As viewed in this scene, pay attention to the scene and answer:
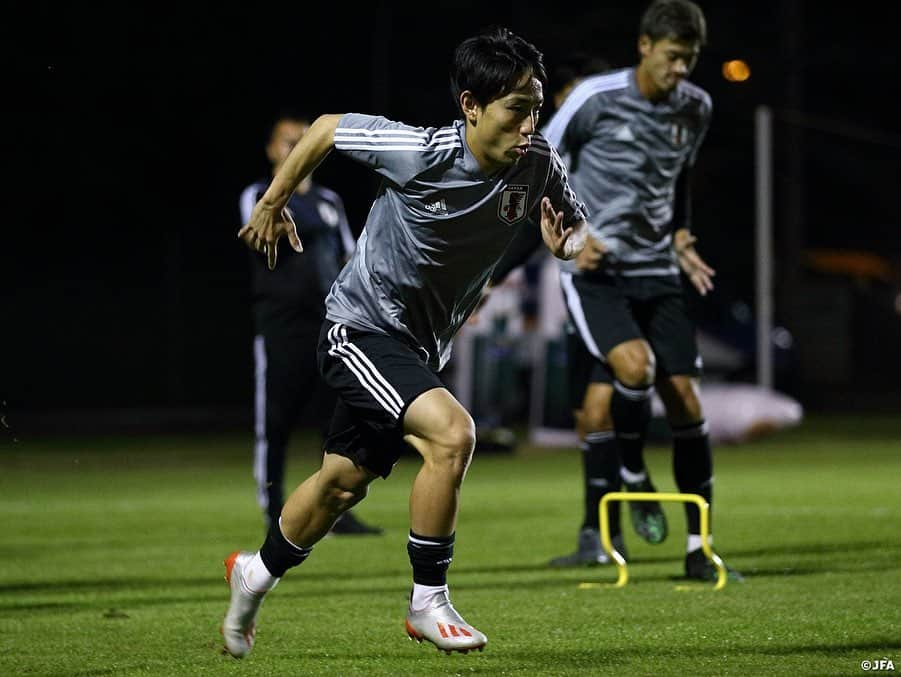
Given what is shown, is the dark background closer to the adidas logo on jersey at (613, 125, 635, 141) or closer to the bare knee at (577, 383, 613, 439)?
the bare knee at (577, 383, 613, 439)

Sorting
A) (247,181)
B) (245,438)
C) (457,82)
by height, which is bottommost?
(245,438)

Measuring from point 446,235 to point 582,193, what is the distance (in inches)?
108

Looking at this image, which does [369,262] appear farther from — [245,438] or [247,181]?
[247,181]

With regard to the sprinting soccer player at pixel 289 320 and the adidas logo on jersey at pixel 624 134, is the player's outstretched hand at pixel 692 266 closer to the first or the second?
the adidas logo on jersey at pixel 624 134

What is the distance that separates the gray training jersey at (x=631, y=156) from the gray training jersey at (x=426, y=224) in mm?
2261

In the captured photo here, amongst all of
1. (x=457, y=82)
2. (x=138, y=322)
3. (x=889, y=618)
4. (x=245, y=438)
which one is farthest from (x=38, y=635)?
(x=138, y=322)

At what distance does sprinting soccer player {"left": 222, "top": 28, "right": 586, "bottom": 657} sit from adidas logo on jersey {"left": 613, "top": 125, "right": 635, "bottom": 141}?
2.32m

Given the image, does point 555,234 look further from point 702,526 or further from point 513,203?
point 702,526

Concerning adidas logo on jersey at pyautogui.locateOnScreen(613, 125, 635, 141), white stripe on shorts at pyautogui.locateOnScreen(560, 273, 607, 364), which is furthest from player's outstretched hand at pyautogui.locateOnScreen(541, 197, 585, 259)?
adidas logo on jersey at pyautogui.locateOnScreen(613, 125, 635, 141)

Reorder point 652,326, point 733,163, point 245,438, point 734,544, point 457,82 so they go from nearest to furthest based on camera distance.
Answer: point 457,82
point 652,326
point 734,544
point 245,438
point 733,163

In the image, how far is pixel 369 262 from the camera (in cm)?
579

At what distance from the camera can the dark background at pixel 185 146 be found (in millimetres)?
26578

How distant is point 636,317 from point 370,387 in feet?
9.35

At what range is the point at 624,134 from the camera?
26.8ft
